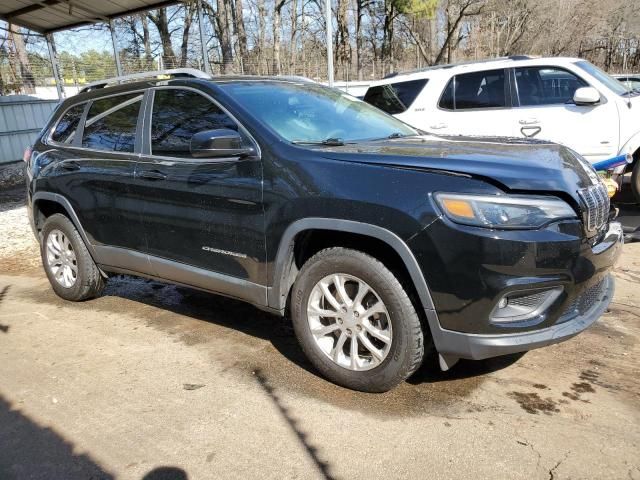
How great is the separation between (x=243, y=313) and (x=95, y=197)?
151 cm

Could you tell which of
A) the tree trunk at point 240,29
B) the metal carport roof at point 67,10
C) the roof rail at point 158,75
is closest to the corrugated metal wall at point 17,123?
the metal carport roof at point 67,10

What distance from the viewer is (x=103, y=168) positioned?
14.0 ft

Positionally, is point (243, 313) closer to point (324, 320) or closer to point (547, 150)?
point (324, 320)

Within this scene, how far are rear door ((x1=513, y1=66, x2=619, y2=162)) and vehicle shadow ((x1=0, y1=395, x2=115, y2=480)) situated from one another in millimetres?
6128

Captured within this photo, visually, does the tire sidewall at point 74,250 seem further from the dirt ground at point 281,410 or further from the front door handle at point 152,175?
the front door handle at point 152,175

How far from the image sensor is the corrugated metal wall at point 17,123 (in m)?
13.9

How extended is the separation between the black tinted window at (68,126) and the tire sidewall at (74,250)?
27.4 inches

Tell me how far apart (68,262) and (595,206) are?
4201mm

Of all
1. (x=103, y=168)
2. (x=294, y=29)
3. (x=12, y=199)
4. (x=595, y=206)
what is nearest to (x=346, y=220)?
(x=595, y=206)

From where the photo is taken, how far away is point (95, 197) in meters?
4.36

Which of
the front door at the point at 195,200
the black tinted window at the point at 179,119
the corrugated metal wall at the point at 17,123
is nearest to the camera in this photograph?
the front door at the point at 195,200

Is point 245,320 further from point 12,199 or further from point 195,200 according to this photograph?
point 12,199

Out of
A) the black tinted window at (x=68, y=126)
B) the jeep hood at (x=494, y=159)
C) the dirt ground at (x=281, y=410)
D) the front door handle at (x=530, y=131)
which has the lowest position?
the dirt ground at (x=281, y=410)

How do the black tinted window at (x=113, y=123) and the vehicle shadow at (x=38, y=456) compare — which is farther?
the black tinted window at (x=113, y=123)
